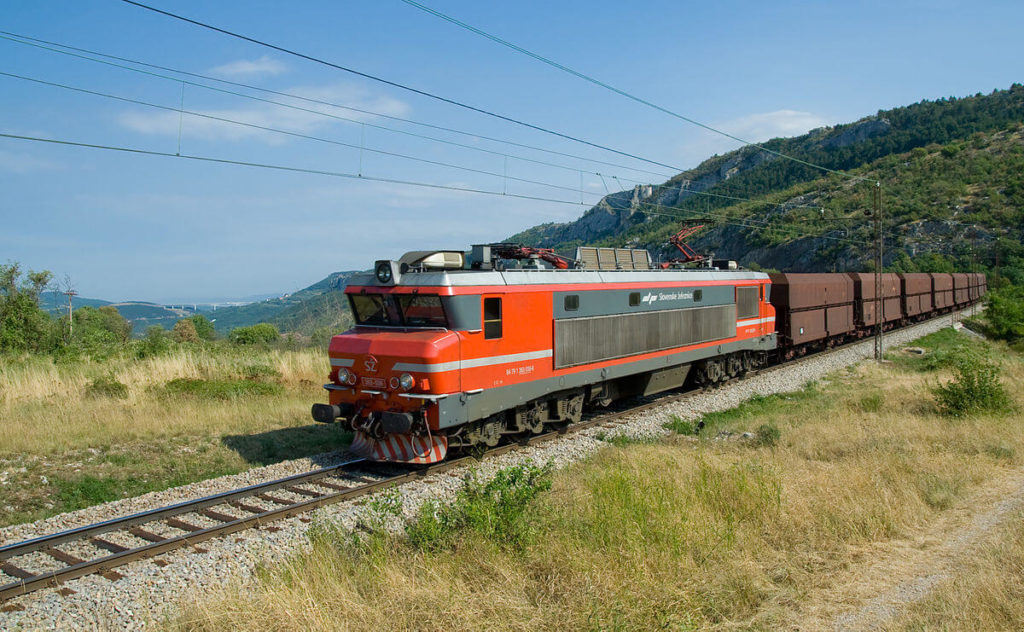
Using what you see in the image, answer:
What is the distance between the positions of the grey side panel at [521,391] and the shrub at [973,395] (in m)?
5.81

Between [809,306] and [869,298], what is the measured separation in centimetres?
926

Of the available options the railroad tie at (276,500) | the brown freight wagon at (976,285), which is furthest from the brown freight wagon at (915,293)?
the railroad tie at (276,500)

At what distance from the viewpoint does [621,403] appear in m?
17.9

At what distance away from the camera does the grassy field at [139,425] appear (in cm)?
1097

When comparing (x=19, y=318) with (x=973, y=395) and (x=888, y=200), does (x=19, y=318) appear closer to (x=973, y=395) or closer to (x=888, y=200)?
(x=973, y=395)

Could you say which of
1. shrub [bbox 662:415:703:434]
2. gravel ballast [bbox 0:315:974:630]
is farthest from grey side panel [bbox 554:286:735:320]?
shrub [bbox 662:415:703:434]

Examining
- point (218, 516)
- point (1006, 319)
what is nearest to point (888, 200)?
point (1006, 319)

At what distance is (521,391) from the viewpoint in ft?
40.3

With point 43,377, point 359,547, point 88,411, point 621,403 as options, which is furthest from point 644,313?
point 43,377

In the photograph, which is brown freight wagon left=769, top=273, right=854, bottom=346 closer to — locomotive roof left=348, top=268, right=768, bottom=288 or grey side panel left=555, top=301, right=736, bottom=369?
grey side panel left=555, top=301, right=736, bottom=369

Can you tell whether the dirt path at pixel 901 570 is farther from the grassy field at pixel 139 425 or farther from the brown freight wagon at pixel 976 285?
the brown freight wagon at pixel 976 285

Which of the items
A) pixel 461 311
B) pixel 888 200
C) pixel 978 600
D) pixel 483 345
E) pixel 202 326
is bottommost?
pixel 978 600

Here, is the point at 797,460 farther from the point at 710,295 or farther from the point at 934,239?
the point at 934,239

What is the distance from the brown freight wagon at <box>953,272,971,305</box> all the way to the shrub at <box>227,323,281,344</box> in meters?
47.3
